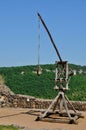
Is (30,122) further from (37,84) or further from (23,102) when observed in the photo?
Result: (37,84)

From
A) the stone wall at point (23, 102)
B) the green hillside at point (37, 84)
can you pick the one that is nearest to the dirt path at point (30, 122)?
the stone wall at point (23, 102)

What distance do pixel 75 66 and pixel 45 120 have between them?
43176 millimetres

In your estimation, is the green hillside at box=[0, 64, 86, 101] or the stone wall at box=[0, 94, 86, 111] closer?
the stone wall at box=[0, 94, 86, 111]

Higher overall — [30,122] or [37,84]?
[37,84]

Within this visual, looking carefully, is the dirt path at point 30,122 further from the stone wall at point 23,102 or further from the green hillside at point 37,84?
the green hillside at point 37,84

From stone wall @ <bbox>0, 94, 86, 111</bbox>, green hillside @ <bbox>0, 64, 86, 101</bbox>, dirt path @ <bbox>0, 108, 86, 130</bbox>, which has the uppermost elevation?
green hillside @ <bbox>0, 64, 86, 101</bbox>

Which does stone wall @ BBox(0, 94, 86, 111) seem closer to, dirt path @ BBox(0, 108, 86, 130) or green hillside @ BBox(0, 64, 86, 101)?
dirt path @ BBox(0, 108, 86, 130)

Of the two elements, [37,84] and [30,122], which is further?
[37,84]

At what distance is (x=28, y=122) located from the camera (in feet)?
57.5

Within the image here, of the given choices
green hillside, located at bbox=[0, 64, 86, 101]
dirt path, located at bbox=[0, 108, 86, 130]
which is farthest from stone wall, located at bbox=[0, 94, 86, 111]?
green hillside, located at bbox=[0, 64, 86, 101]

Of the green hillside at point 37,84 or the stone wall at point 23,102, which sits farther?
the green hillside at point 37,84

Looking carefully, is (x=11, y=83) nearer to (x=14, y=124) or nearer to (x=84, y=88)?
(x=84, y=88)

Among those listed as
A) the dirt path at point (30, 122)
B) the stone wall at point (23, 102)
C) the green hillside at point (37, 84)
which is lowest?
the dirt path at point (30, 122)

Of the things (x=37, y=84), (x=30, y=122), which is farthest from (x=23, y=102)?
(x=37, y=84)
